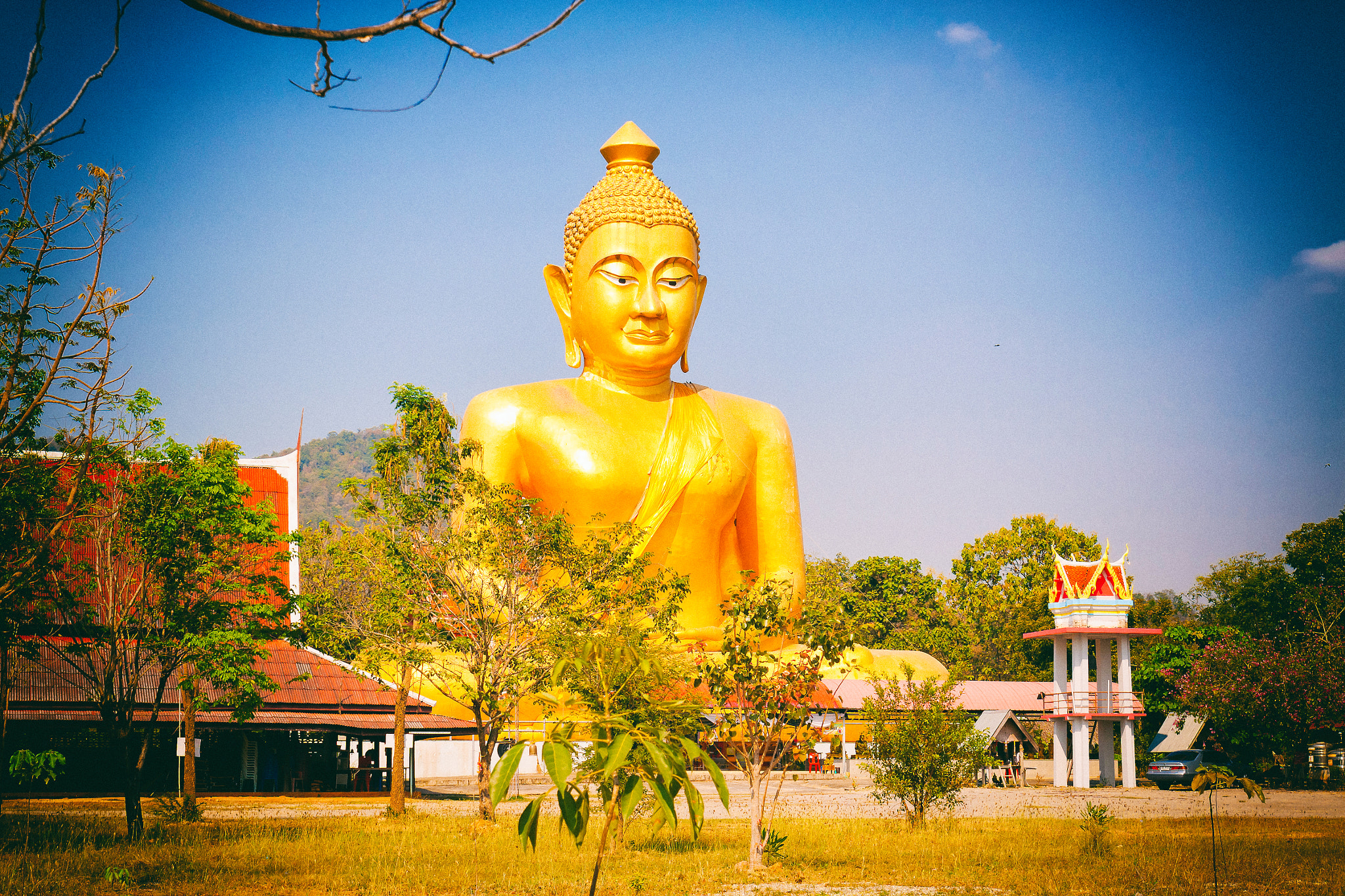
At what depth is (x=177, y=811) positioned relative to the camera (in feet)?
50.6

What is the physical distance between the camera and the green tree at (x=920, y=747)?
15.6m

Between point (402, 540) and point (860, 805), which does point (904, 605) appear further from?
point (402, 540)

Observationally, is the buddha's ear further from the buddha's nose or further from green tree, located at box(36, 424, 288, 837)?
green tree, located at box(36, 424, 288, 837)

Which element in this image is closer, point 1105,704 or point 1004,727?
point 1105,704

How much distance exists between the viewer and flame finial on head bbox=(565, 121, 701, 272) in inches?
722

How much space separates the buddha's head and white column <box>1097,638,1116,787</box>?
12.5 metres

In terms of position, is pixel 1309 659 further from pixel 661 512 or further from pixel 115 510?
pixel 115 510

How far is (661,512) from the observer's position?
18.5m

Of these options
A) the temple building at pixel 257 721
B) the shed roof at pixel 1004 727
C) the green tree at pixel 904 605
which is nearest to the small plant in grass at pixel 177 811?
the temple building at pixel 257 721

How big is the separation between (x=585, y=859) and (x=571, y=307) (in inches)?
373

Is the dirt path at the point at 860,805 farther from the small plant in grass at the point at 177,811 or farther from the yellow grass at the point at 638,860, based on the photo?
the yellow grass at the point at 638,860

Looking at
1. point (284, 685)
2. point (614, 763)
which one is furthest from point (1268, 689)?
point (614, 763)

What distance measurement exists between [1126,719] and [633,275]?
15268 millimetres

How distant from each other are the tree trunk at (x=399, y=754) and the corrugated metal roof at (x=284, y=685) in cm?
52
